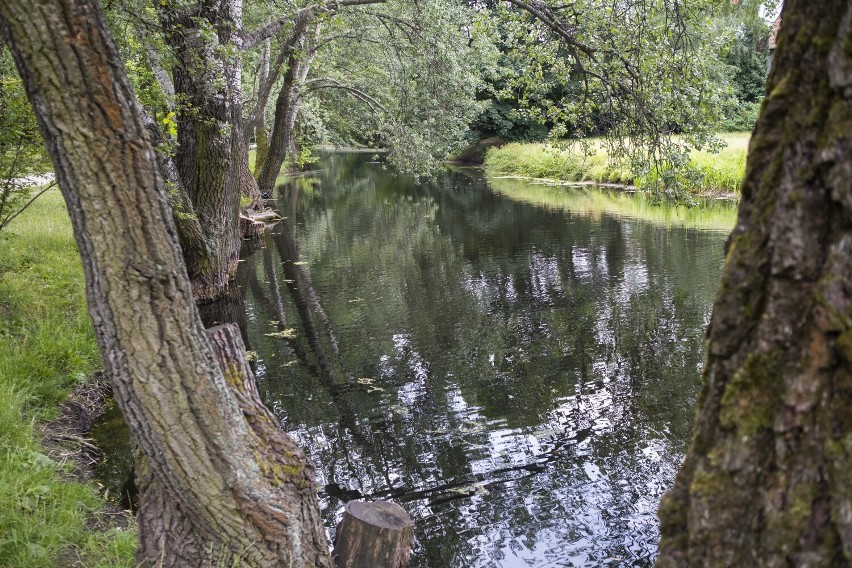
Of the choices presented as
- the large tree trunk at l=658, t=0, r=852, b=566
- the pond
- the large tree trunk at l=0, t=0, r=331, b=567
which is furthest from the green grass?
the large tree trunk at l=658, t=0, r=852, b=566

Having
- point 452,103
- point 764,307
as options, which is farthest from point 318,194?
point 764,307

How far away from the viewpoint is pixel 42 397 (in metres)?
6.01

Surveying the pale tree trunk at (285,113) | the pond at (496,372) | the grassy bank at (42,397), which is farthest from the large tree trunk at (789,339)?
the pale tree trunk at (285,113)

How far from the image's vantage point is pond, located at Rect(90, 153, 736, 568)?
5004mm

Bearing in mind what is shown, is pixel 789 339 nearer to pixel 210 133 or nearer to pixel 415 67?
pixel 210 133

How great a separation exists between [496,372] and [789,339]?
6.12 m

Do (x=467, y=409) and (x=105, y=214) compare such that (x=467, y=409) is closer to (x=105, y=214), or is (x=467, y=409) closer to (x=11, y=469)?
(x=11, y=469)

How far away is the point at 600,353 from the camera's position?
8273 mm

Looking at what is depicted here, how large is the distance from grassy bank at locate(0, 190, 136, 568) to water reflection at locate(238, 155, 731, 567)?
64.8 inches

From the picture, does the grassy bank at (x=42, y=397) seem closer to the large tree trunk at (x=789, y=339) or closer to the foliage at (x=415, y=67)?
the large tree trunk at (x=789, y=339)

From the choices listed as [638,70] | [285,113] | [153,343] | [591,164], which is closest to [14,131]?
[153,343]

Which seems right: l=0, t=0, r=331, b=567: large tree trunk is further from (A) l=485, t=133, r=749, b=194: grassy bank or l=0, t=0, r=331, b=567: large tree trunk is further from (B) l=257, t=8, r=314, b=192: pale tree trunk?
(B) l=257, t=8, r=314, b=192: pale tree trunk

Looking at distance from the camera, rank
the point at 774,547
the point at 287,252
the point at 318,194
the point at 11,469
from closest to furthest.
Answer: the point at 774,547
the point at 11,469
the point at 287,252
the point at 318,194

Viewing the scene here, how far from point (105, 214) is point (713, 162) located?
2202 centimetres
